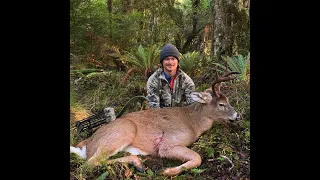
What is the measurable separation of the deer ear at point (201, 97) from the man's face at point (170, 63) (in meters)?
1.12

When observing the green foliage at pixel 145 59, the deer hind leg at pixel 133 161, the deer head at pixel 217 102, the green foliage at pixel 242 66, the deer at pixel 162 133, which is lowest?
the deer hind leg at pixel 133 161

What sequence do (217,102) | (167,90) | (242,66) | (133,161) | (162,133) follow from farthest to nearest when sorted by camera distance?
Result: (242,66) → (167,90) → (217,102) → (162,133) → (133,161)

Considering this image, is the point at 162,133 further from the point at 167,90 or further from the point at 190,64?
the point at 190,64

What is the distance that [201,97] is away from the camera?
5879mm

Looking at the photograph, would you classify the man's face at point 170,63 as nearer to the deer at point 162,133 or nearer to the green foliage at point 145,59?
the deer at point 162,133

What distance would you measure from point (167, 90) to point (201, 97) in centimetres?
126

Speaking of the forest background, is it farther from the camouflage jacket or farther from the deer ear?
the camouflage jacket

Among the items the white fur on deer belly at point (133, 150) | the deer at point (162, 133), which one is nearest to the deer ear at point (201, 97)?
the deer at point (162, 133)

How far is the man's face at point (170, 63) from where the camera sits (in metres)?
6.71

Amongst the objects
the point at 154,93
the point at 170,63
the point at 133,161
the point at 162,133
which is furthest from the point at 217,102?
the point at 133,161

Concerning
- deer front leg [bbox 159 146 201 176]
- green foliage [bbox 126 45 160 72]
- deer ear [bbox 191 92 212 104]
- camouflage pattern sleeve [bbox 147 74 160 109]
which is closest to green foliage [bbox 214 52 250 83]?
deer ear [bbox 191 92 212 104]
